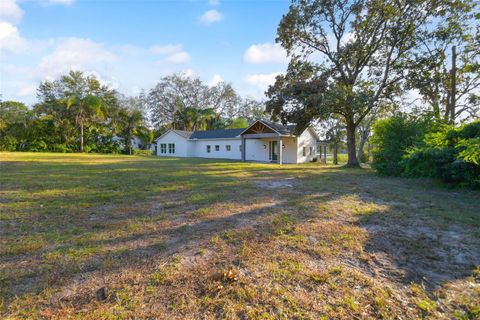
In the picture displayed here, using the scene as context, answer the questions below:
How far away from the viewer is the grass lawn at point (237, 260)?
229 centimetres

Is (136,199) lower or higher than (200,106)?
lower

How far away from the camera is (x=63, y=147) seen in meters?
31.8

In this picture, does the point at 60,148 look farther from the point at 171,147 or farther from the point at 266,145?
the point at 266,145

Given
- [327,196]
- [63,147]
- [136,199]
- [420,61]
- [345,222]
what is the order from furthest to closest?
[63,147] < [420,61] < [327,196] < [136,199] < [345,222]

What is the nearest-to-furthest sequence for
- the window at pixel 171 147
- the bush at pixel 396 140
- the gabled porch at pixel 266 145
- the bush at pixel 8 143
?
the bush at pixel 396 140 < the gabled porch at pixel 266 145 < the bush at pixel 8 143 < the window at pixel 171 147

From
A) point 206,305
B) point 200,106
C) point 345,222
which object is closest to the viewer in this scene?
point 206,305

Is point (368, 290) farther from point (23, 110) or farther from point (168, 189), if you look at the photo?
point (23, 110)

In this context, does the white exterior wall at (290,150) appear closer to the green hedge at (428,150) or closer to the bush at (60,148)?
the green hedge at (428,150)

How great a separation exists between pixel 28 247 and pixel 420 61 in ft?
70.2

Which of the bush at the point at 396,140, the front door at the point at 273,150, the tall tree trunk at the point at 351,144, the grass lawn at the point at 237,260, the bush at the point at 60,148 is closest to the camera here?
the grass lawn at the point at 237,260

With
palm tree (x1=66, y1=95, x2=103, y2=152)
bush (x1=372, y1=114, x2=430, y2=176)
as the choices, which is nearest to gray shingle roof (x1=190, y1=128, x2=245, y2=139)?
palm tree (x1=66, y1=95, x2=103, y2=152)

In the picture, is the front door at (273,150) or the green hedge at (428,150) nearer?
the green hedge at (428,150)

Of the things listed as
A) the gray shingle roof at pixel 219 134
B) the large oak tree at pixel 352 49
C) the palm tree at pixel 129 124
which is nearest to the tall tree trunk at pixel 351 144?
the large oak tree at pixel 352 49

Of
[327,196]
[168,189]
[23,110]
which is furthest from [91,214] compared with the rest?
[23,110]
